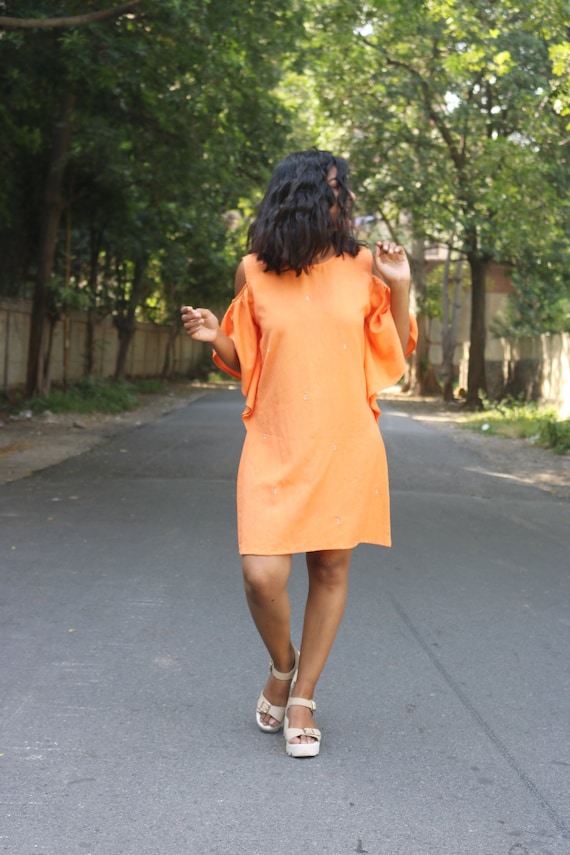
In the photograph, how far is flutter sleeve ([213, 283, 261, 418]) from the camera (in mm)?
3648

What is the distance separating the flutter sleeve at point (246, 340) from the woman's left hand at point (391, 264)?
0.45m

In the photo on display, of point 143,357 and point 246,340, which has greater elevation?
point 143,357

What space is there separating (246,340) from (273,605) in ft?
2.91

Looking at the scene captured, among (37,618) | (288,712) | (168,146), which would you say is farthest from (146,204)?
(288,712)

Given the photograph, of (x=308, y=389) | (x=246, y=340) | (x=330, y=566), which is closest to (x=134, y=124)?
(x=246, y=340)

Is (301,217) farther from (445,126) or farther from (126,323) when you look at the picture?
(126,323)

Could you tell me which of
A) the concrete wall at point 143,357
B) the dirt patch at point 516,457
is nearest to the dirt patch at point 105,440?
the dirt patch at point 516,457

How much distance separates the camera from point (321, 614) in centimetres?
366

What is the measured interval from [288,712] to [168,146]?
13189mm

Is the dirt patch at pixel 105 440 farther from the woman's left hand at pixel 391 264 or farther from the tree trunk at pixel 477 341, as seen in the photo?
the woman's left hand at pixel 391 264

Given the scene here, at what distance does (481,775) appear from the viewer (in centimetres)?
346

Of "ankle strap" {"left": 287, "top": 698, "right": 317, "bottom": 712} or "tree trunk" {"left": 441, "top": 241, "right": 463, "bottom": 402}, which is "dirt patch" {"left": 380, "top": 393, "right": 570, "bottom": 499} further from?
"ankle strap" {"left": 287, "top": 698, "right": 317, "bottom": 712}

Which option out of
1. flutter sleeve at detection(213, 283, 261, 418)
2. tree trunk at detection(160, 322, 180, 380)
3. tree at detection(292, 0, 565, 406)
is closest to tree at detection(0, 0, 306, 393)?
tree at detection(292, 0, 565, 406)

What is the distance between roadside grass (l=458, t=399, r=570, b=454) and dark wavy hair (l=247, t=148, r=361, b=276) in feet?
39.9
